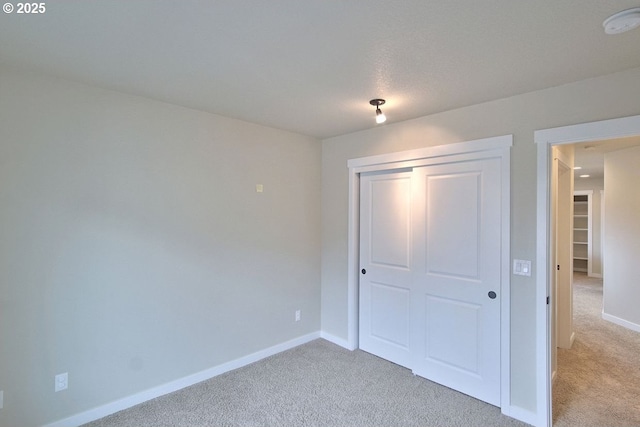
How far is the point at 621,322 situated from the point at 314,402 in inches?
186

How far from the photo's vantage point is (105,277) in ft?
8.01

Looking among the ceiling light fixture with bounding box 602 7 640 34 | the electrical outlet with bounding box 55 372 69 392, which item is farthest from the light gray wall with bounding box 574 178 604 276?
the electrical outlet with bounding box 55 372 69 392

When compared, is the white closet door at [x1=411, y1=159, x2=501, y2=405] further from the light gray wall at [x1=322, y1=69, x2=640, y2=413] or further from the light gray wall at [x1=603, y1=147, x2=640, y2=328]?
the light gray wall at [x1=603, y1=147, x2=640, y2=328]

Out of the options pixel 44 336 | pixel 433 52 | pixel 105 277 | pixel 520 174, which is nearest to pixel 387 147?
pixel 520 174

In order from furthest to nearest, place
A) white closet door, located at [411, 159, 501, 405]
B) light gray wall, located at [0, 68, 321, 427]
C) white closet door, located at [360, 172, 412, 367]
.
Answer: white closet door, located at [360, 172, 412, 367]
white closet door, located at [411, 159, 501, 405]
light gray wall, located at [0, 68, 321, 427]

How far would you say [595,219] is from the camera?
7840 millimetres

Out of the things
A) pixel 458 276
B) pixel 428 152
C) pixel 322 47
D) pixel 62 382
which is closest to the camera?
pixel 322 47

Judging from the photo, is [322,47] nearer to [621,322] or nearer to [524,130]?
[524,130]

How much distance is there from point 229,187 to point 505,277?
8.65ft

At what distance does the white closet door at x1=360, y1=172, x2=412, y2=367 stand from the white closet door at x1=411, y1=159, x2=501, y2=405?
15 centimetres

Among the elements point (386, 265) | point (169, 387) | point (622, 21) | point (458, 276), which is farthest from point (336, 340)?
point (622, 21)

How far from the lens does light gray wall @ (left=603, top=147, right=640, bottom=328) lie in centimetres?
428

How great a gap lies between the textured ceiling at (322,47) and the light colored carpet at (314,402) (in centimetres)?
254

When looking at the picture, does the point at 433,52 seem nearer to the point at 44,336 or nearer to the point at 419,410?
the point at 419,410
